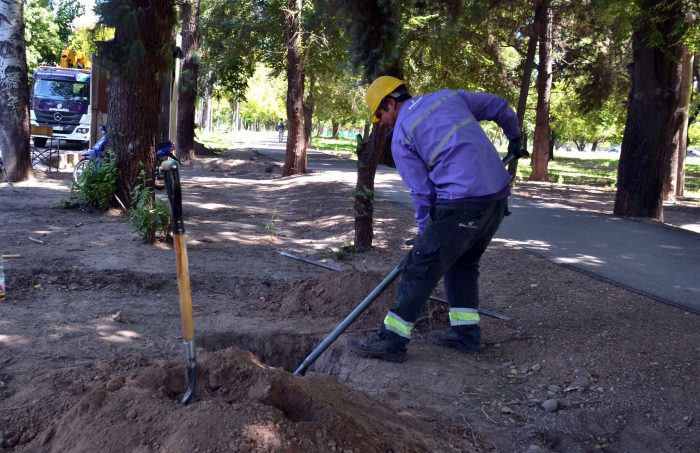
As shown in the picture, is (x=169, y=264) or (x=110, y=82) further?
(x=110, y=82)

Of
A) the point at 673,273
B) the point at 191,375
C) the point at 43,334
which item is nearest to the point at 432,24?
the point at 673,273

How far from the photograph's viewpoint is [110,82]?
9.55m

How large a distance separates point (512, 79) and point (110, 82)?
52.1ft

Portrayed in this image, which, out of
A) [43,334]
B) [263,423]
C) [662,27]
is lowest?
[43,334]

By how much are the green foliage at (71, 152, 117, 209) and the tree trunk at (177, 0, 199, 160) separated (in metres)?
11.3

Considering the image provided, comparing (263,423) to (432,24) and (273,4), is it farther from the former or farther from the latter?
(273,4)

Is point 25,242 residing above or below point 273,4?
below

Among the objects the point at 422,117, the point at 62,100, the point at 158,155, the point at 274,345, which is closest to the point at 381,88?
the point at 422,117

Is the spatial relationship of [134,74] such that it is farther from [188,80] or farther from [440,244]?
[188,80]

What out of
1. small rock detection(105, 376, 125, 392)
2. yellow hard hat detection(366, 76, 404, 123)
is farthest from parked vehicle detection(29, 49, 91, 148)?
small rock detection(105, 376, 125, 392)

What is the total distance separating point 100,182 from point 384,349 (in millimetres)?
6510

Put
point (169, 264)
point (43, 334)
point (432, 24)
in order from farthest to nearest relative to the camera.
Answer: point (432, 24)
point (169, 264)
point (43, 334)

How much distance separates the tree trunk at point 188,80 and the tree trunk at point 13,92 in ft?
24.7

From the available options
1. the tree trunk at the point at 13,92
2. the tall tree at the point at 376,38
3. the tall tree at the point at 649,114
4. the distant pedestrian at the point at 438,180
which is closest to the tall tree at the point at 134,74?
the tall tree at the point at 376,38
